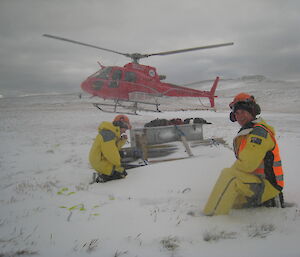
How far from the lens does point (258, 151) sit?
7.17 feet

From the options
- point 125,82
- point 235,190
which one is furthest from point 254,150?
point 125,82

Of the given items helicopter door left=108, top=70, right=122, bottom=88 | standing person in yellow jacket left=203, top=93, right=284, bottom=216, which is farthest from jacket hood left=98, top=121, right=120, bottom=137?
helicopter door left=108, top=70, right=122, bottom=88

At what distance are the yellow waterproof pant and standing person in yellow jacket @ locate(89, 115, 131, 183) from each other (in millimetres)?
1973

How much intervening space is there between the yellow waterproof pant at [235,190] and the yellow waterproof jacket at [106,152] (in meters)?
1.98

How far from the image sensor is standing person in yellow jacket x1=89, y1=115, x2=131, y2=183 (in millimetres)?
3734

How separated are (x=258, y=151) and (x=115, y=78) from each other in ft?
30.8

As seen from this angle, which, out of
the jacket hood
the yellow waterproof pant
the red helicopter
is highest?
the red helicopter

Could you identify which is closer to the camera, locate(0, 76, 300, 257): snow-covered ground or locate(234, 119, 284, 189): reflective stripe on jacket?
locate(0, 76, 300, 257): snow-covered ground

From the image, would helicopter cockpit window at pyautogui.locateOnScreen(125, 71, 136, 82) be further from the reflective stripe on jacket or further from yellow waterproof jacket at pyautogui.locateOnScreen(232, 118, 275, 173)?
yellow waterproof jacket at pyautogui.locateOnScreen(232, 118, 275, 173)

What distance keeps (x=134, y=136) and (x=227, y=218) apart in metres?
3.62

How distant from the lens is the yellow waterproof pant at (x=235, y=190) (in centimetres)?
227

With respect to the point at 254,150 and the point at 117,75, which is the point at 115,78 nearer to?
the point at 117,75

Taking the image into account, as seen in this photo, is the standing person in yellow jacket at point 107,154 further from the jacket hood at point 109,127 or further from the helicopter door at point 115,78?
the helicopter door at point 115,78

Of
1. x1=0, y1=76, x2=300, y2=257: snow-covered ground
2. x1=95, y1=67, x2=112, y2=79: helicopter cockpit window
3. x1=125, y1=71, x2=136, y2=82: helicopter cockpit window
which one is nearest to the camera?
x1=0, y1=76, x2=300, y2=257: snow-covered ground
